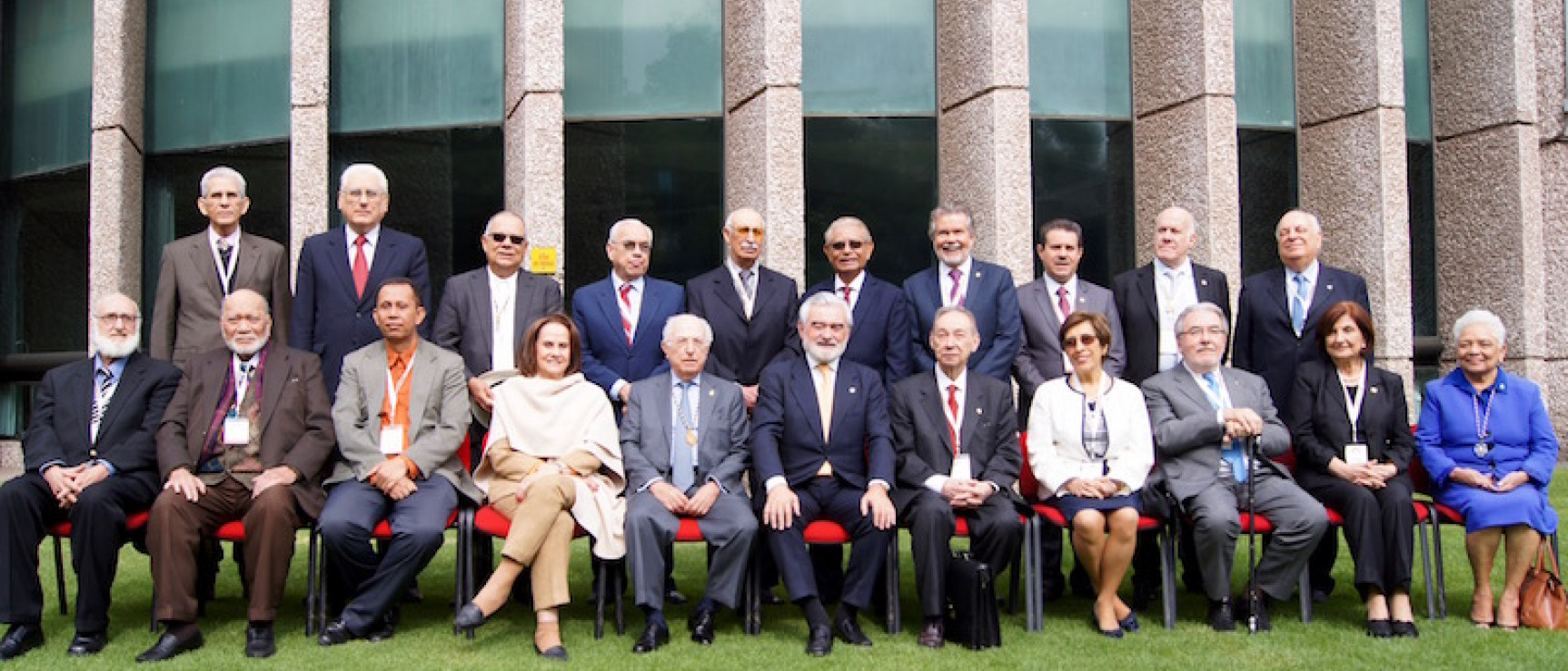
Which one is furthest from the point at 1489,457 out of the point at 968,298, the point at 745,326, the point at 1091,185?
the point at 1091,185

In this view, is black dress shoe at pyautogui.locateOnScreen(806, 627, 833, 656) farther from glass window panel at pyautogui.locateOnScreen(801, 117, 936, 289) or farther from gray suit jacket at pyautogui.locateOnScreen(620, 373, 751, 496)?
glass window panel at pyautogui.locateOnScreen(801, 117, 936, 289)

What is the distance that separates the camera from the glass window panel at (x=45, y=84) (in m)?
12.2

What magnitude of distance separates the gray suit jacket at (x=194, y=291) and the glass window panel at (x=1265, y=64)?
821cm

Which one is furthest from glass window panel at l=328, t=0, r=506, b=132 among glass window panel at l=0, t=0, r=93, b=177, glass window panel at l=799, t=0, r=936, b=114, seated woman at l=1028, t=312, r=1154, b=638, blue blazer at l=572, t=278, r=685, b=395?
seated woman at l=1028, t=312, r=1154, b=638

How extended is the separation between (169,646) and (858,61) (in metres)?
7.04

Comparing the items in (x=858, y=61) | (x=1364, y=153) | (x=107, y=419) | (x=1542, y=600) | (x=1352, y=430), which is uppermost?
(x=858, y=61)

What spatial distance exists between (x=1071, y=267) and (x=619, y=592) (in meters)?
2.84

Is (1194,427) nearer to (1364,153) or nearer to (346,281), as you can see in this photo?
(346,281)

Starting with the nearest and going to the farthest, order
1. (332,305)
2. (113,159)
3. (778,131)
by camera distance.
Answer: (332,305) < (778,131) < (113,159)

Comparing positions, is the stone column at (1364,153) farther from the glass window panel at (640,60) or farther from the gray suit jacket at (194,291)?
the gray suit jacket at (194,291)

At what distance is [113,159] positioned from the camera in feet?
35.3

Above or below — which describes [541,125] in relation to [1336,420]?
above

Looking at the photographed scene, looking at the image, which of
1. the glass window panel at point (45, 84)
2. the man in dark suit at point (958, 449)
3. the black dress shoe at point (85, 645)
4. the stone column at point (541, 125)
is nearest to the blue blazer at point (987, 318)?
the man in dark suit at point (958, 449)

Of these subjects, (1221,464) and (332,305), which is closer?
(1221,464)
